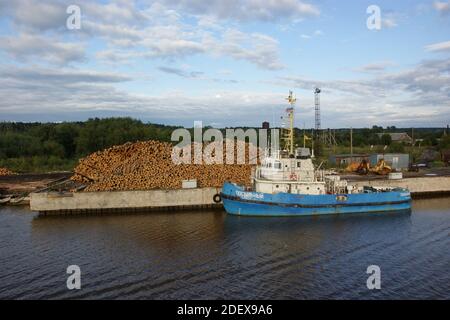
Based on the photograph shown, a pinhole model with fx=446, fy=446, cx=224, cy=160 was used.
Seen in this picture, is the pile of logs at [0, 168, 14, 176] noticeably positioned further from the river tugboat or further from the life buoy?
the river tugboat

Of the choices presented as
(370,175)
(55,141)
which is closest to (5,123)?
(55,141)

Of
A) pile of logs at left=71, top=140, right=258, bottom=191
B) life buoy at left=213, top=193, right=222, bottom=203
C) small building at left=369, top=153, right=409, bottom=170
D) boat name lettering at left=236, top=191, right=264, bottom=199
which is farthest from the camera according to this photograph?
small building at left=369, top=153, right=409, bottom=170

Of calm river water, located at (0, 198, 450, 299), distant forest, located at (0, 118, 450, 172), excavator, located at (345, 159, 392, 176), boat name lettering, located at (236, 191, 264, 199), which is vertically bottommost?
calm river water, located at (0, 198, 450, 299)

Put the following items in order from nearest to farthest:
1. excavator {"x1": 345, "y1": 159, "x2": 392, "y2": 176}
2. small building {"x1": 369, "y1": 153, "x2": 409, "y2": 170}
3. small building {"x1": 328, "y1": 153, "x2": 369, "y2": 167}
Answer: excavator {"x1": 345, "y1": 159, "x2": 392, "y2": 176}
small building {"x1": 369, "y1": 153, "x2": 409, "y2": 170}
small building {"x1": 328, "y1": 153, "x2": 369, "y2": 167}


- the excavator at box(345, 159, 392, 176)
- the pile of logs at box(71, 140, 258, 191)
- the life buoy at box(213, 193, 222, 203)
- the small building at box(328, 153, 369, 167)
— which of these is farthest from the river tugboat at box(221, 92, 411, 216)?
the small building at box(328, 153, 369, 167)

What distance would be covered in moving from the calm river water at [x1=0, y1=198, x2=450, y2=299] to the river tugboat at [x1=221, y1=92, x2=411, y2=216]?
0.81 metres

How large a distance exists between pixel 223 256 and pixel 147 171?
14475 mm

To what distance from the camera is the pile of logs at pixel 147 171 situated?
30656 mm

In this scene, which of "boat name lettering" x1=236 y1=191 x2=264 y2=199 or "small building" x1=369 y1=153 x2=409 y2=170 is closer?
"boat name lettering" x1=236 y1=191 x2=264 y2=199

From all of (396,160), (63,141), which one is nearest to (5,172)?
(63,141)

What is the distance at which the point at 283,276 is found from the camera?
657 inches

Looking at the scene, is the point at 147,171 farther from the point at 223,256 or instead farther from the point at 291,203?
the point at 223,256

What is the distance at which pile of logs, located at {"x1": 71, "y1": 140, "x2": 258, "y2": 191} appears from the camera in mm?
30656

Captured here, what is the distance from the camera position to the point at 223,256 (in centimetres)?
1898
